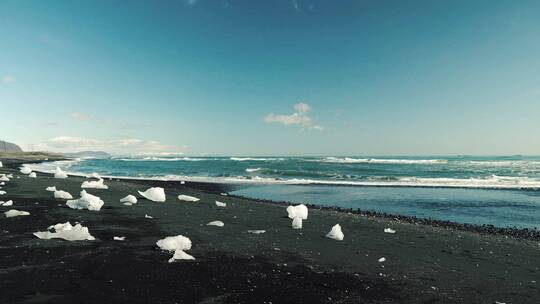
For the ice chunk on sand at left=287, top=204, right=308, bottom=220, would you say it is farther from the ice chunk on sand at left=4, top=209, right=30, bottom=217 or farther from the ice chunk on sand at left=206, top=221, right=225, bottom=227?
the ice chunk on sand at left=4, top=209, right=30, bottom=217

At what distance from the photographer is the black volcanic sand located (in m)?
5.95

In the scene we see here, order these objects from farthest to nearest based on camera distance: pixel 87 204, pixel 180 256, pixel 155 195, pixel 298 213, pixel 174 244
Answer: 1. pixel 155 195
2. pixel 298 213
3. pixel 87 204
4. pixel 174 244
5. pixel 180 256

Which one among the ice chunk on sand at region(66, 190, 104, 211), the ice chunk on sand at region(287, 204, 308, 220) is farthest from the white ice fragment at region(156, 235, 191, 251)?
the ice chunk on sand at region(287, 204, 308, 220)

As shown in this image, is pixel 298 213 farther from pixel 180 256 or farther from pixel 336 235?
pixel 180 256

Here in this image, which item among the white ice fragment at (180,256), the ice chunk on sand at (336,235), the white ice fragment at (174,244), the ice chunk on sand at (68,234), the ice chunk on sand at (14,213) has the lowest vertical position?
the ice chunk on sand at (336,235)

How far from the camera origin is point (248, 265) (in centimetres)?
747

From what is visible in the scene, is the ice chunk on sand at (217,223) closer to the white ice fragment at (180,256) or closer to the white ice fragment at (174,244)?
the white ice fragment at (174,244)

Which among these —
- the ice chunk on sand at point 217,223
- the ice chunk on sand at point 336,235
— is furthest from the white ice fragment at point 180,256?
the ice chunk on sand at point 336,235

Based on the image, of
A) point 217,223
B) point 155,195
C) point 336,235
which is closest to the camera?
point 336,235

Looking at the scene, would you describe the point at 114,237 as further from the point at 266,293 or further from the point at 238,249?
the point at 266,293

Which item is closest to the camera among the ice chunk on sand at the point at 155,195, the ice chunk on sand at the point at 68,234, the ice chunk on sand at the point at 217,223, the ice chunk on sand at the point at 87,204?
the ice chunk on sand at the point at 68,234

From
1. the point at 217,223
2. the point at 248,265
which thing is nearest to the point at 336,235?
the point at 217,223

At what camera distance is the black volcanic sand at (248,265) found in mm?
5949

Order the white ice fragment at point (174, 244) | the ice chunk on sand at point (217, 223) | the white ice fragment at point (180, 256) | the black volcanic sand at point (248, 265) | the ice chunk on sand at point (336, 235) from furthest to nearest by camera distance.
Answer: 1. the ice chunk on sand at point (217, 223)
2. the ice chunk on sand at point (336, 235)
3. the white ice fragment at point (174, 244)
4. the white ice fragment at point (180, 256)
5. the black volcanic sand at point (248, 265)
